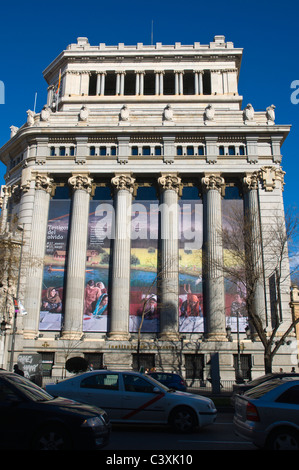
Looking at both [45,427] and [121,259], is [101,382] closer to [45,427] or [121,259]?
[45,427]

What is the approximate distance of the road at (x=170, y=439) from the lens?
9.92 m

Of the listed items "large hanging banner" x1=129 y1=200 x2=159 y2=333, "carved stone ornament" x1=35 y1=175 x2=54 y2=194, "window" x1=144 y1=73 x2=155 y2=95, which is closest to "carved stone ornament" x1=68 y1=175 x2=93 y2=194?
"carved stone ornament" x1=35 y1=175 x2=54 y2=194

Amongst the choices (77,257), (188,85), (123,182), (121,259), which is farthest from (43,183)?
(188,85)

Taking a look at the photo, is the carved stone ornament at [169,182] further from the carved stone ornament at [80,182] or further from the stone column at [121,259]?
the carved stone ornament at [80,182]

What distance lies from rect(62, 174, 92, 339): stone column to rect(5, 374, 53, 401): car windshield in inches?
1048

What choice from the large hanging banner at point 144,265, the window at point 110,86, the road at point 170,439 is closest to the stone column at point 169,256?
the large hanging banner at point 144,265

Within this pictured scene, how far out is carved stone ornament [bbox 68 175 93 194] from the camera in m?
40.2

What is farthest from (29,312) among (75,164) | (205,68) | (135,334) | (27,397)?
(205,68)

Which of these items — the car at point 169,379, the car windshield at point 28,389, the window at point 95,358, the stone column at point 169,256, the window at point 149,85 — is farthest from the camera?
the window at point 149,85

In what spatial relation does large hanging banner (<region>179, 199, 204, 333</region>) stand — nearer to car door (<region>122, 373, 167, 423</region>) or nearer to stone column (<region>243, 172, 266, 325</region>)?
stone column (<region>243, 172, 266, 325</region>)

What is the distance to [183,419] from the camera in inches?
484

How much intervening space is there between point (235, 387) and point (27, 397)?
570 inches

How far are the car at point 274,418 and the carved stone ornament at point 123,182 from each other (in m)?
32.0

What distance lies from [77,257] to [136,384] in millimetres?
25886
